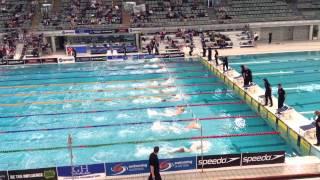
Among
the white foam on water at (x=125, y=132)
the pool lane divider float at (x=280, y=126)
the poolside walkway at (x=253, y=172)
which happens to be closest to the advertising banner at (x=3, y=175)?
the poolside walkway at (x=253, y=172)

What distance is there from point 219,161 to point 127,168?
7.68 ft

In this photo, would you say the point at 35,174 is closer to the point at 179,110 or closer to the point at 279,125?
the point at 179,110

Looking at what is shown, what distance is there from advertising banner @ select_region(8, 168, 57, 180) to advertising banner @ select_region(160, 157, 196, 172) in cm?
269

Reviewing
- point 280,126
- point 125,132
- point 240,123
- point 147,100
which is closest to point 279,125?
point 280,126

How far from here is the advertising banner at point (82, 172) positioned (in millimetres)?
9992

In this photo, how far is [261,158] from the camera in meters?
10.5

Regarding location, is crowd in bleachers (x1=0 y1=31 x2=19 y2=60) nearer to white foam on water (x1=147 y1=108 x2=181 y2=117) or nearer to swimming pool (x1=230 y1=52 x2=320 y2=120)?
swimming pool (x1=230 y1=52 x2=320 y2=120)

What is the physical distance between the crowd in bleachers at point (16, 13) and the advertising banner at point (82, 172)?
25222 mm

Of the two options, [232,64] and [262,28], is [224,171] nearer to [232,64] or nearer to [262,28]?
[232,64]

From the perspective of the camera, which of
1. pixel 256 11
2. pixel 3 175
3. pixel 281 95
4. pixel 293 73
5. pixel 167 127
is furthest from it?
pixel 256 11

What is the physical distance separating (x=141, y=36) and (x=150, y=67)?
7.17 meters

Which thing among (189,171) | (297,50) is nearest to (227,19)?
(297,50)

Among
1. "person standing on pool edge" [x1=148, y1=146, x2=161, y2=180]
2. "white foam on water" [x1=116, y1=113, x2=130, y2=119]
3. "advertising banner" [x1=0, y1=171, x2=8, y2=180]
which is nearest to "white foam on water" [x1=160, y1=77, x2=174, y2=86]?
"white foam on water" [x1=116, y1=113, x2=130, y2=119]

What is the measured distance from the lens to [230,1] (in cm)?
3722
